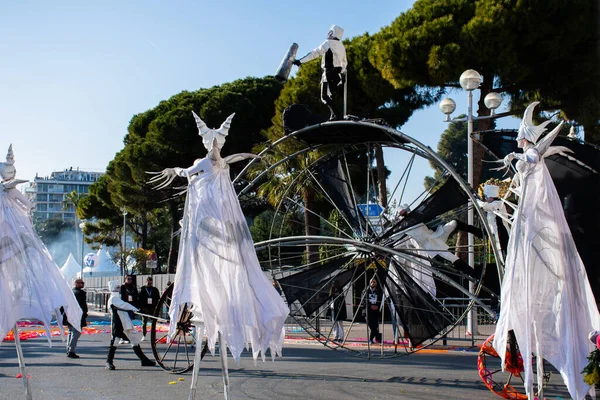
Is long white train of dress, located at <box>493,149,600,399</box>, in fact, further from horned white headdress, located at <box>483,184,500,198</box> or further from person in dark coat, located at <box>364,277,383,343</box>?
person in dark coat, located at <box>364,277,383,343</box>

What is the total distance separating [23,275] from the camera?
711 centimetres

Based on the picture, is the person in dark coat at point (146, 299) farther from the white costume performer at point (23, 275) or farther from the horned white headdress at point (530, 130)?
the horned white headdress at point (530, 130)

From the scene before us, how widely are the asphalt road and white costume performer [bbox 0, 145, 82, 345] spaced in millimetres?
1967

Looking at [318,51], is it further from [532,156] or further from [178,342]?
[178,342]

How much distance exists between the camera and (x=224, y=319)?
646cm

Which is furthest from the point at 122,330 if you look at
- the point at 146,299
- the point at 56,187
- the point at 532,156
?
the point at 56,187

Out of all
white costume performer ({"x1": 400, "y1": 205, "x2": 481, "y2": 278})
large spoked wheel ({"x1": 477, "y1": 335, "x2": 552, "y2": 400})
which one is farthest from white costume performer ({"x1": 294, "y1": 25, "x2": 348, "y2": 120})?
large spoked wheel ({"x1": 477, "y1": 335, "x2": 552, "y2": 400})

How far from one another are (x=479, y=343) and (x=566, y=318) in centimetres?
873

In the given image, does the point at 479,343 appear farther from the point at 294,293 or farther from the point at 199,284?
the point at 199,284

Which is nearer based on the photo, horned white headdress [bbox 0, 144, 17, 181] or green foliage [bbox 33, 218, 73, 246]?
horned white headdress [bbox 0, 144, 17, 181]

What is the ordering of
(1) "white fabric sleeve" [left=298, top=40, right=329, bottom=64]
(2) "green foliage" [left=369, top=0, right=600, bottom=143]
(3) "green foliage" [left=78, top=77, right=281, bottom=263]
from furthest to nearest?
(3) "green foliage" [left=78, top=77, right=281, bottom=263], (2) "green foliage" [left=369, top=0, right=600, bottom=143], (1) "white fabric sleeve" [left=298, top=40, right=329, bottom=64]

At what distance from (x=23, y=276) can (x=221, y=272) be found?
88.6 inches

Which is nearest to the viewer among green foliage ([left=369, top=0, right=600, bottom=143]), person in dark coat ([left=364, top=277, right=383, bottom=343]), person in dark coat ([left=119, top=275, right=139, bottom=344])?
person in dark coat ([left=364, top=277, right=383, bottom=343])

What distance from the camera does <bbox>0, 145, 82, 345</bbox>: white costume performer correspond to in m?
6.93
